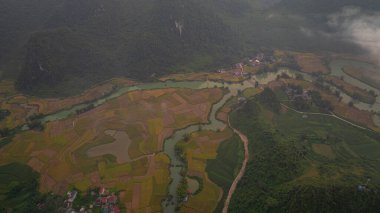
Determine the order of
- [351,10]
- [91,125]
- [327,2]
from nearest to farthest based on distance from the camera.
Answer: [91,125] < [351,10] < [327,2]

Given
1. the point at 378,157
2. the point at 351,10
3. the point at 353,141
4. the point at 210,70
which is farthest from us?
the point at 351,10

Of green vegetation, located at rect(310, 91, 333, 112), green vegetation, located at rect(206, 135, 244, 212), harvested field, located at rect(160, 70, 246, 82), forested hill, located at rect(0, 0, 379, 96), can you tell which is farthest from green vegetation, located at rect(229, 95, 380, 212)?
forested hill, located at rect(0, 0, 379, 96)

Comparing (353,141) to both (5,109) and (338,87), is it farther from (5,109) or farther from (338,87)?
(5,109)

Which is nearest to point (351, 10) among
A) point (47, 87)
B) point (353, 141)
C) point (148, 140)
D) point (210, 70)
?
point (210, 70)

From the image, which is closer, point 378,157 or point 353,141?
point 378,157

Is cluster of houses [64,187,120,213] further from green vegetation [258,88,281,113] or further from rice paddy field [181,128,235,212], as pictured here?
green vegetation [258,88,281,113]

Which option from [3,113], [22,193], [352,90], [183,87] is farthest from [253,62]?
[22,193]

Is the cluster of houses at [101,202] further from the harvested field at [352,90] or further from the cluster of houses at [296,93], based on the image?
the harvested field at [352,90]

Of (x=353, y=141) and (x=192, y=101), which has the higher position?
(x=192, y=101)
